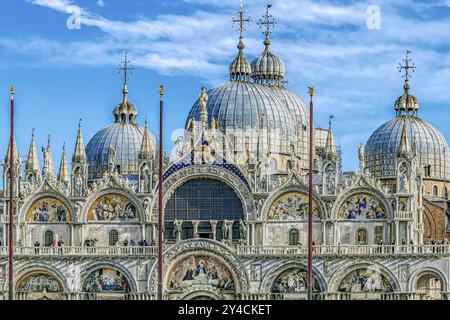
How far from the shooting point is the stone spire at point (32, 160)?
97.1 m

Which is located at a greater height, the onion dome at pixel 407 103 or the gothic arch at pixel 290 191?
the onion dome at pixel 407 103

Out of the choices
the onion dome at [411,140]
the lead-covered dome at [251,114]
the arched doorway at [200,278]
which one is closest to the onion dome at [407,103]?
the onion dome at [411,140]

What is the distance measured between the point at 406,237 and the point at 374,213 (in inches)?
110

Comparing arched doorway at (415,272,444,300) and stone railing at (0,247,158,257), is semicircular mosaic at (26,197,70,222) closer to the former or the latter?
stone railing at (0,247,158,257)

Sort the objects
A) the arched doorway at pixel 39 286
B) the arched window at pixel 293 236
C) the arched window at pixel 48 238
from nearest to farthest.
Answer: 1. the arched doorway at pixel 39 286
2. the arched window at pixel 293 236
3. the arched window at pixel 48 238

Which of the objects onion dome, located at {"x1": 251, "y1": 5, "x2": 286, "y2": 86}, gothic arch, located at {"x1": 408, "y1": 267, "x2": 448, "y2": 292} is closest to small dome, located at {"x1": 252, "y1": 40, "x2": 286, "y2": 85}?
onion dome, located at {"x1": 251, "y1": 5, "x2": 286, "y2": 86}

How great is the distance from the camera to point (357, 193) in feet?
302

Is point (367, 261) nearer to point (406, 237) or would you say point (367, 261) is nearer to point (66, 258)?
point (406, 237)

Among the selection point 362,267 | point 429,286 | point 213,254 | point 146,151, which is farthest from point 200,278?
point 429,286

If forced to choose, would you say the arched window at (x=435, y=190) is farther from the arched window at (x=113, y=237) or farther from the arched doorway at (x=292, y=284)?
the arched window at (x=113, y=237)

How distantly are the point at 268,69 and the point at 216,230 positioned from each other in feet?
Result: 93.6

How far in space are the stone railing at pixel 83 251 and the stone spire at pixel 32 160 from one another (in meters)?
6.69

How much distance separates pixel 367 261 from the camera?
293ft
